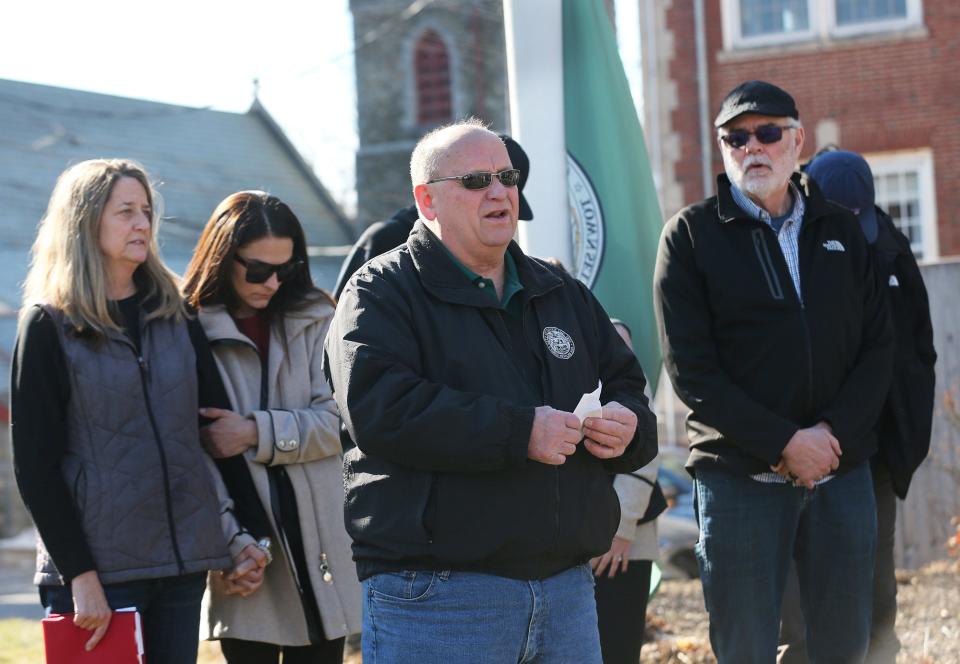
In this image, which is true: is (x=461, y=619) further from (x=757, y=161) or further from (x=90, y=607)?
(x=757, y=161)

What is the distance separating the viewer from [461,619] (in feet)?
10.5

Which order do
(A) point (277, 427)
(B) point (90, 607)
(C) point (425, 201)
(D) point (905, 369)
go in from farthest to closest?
(D) point (905, 369) → (A) point (277, 427) → (B) point (90, 607) → (C) point (425, 201)

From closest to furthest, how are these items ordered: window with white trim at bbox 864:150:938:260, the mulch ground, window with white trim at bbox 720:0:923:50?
1. the mulch ground
2. window with white trim at bbox 864:150:938:260
3. window with white trim at bbox 720:0:923:50

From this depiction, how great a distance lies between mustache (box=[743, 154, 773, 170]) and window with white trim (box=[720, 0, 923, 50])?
1383 cm

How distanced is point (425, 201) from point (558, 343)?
0.51 metres

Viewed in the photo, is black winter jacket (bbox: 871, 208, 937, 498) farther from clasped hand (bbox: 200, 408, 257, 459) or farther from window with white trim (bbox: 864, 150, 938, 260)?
window with white trim (bbox: 864, 150, 938, 260)

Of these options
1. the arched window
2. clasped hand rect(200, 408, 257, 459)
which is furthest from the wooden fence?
the arched window

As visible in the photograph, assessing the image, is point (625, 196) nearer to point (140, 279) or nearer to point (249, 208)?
point (249, 208)

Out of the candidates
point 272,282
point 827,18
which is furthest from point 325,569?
point 827,18

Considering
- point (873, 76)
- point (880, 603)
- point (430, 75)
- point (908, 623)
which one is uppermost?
point (430, 75)

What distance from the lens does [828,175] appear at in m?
5.06

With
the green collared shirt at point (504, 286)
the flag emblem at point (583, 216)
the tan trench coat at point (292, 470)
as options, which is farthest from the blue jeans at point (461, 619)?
the flag emblem at point (583, 216)

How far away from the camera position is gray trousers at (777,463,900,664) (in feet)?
15.7

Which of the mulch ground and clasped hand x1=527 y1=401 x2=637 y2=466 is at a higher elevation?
clasped hand x1=527 y1=401 x2=637 y2=466
